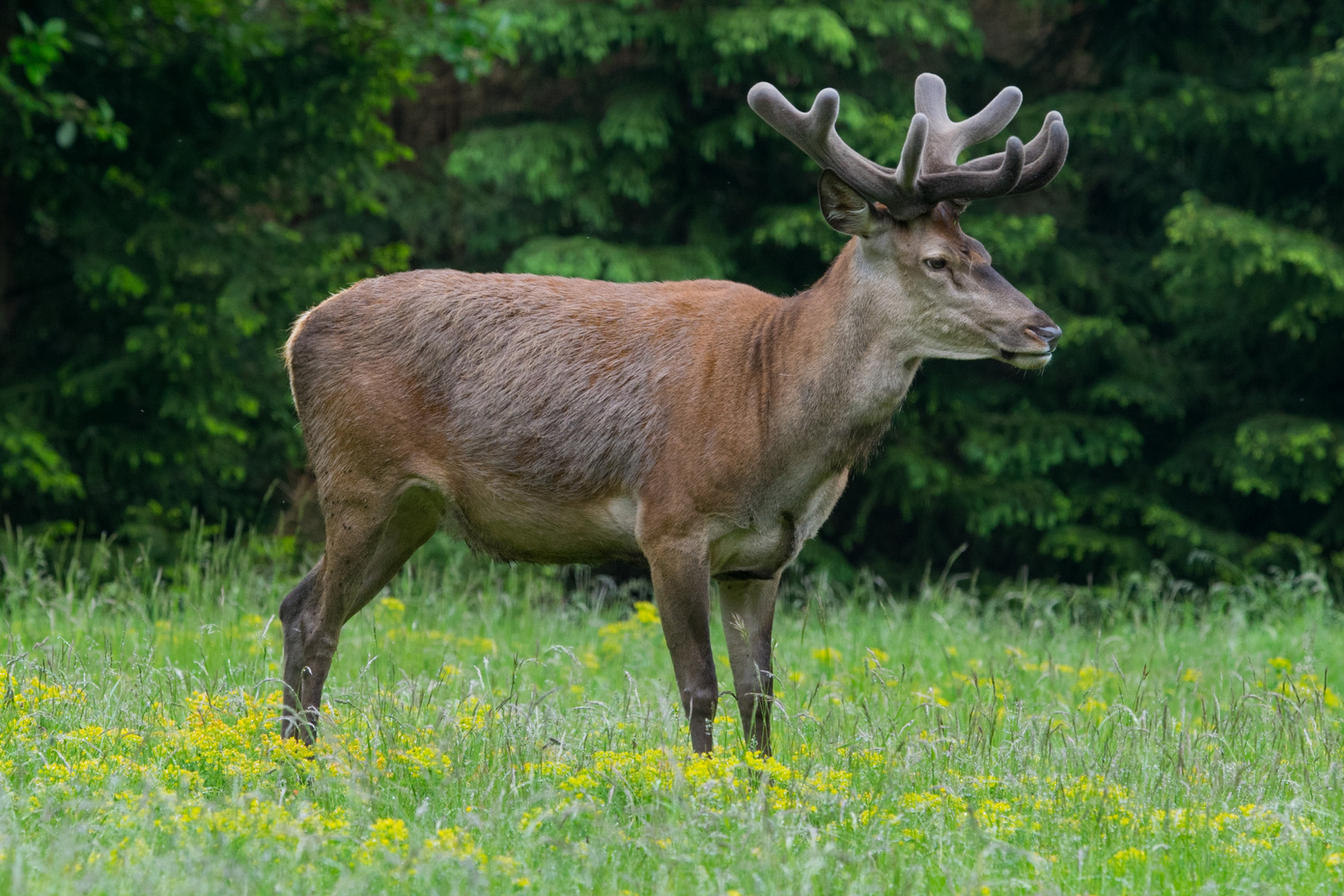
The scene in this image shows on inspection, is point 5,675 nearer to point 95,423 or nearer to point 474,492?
point 474,492

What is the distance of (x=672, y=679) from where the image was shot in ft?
21.5

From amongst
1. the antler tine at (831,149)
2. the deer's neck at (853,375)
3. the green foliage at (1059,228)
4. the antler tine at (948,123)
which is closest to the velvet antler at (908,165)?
the antler tine at (831,149)

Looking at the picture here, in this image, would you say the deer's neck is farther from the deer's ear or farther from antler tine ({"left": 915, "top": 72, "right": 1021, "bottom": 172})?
antler tine ({"left": 915, "top": 72, "right": 1021, "bottom": 172})

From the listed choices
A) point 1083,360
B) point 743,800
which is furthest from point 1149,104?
point 743,800

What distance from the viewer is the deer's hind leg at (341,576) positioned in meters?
5.34

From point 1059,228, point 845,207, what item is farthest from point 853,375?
point 1059,228

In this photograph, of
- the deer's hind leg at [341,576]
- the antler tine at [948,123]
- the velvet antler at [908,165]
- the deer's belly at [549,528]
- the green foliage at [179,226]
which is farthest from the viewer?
the green foliage at [179,226]

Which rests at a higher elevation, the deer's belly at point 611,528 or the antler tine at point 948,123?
the antler tine at point 948,123

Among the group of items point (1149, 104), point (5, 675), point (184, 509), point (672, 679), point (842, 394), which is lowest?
point (184, 509)

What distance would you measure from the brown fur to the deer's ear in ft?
0.04

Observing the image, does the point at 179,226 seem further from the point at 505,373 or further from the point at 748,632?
the point at 748,632

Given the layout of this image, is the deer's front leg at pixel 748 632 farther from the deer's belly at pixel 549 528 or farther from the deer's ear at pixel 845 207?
the deer's ear at pixel 845 207

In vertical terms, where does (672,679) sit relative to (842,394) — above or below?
below

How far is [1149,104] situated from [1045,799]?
8.51 metres
